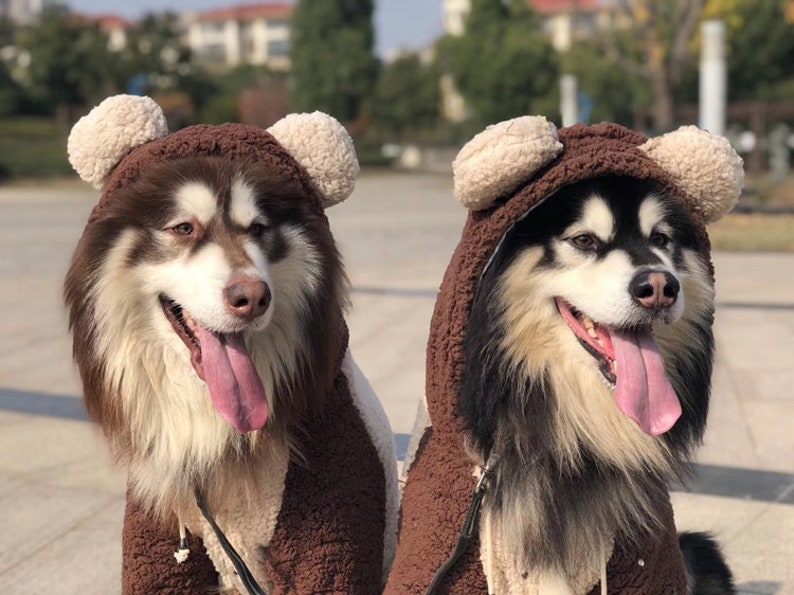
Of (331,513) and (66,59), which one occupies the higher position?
(331,513)

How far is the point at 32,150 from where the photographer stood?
3550 centimetres

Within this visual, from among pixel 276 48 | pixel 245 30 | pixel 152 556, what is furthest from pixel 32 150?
pixel 245 30

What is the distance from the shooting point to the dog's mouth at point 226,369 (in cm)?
248

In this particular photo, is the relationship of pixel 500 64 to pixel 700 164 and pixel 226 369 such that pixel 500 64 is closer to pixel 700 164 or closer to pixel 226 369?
pixel 700 164

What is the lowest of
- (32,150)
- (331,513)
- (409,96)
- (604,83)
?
(32,150)

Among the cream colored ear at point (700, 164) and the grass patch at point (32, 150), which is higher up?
the cream colored ear at point (700, 164)

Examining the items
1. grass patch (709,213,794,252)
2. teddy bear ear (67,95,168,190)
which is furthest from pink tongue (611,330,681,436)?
grass patch (709,213,794,252)

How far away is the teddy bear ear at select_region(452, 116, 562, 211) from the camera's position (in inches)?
92.8

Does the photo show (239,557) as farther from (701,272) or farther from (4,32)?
(4,32)

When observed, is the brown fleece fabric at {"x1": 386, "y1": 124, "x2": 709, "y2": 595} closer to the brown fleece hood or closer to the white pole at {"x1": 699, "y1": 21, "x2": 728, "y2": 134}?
the brown fleece hood

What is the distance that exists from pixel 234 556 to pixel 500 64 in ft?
103

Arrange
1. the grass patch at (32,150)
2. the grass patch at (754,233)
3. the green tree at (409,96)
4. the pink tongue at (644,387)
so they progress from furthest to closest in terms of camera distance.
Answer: the green tree at (409,96)
the grass patch at (32,150)
the grass patch at (754,233)
the pink tongue at (644,387)

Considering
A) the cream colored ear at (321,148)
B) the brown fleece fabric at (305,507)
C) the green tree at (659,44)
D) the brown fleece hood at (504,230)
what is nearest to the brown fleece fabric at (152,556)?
the brown fleece fabric at (305,507)

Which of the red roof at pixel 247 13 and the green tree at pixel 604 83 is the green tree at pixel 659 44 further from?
the red roof at pixel 247 13
